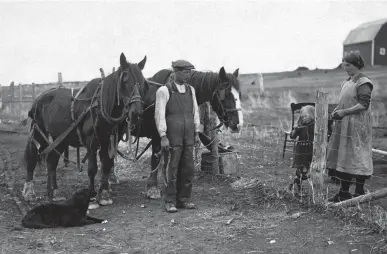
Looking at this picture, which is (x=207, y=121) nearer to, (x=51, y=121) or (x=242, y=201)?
(x=242, y=201)

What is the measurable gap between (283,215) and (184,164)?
160cm

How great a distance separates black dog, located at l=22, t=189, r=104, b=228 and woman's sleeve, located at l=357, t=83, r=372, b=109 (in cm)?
381

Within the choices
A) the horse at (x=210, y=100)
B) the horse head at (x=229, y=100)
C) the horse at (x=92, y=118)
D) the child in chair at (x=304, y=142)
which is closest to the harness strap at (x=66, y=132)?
the horse at (x=92, y=118)

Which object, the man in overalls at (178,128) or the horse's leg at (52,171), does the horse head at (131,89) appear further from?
the horse's leg at (52,171)

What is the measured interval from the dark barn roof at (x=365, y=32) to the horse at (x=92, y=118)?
3989 centimetres

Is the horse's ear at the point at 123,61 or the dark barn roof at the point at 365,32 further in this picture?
the dark barn roof at the point at 365,32

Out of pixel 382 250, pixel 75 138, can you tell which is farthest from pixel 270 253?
pixel 75 138

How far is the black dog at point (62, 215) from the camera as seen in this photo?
588cm

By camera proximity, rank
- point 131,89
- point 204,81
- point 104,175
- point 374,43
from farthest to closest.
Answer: point 374,43, point 204,81, point 104,175, point 131,89

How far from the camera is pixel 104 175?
23.4ft

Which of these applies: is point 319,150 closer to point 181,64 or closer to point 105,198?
point 181,64

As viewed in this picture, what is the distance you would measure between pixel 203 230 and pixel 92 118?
2420 mm

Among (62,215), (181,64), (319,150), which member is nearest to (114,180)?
(62,215)

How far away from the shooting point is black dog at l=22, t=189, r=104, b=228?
5.88 metres
